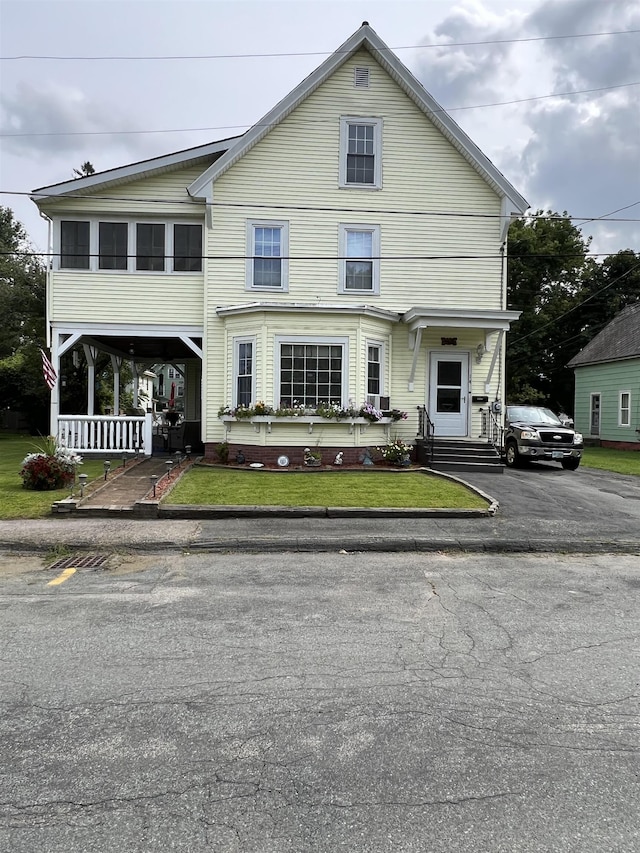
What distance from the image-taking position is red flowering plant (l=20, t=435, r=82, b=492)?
11.0 metres

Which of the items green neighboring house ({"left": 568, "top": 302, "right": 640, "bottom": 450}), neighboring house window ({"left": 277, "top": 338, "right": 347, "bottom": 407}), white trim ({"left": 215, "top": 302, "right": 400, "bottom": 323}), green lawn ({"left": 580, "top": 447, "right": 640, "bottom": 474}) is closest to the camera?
white trim ({"left": 215, "top": 302, "right": 400, "bottom": 323})

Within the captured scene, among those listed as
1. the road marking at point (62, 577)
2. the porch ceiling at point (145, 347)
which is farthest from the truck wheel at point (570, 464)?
the road marking at point (62, 577)

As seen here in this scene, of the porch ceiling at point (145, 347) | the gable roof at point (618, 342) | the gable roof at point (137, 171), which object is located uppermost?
the gable roof at point (137, 171)

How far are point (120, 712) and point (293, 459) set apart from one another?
11.5 metres

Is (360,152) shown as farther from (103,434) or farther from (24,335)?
(24,335)

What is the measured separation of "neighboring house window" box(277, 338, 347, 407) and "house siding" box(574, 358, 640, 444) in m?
18.4

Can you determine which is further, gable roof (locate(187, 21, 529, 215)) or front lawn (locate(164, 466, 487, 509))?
gable roof (locate(187, 21, 529, 215))

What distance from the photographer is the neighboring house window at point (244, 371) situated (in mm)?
15297

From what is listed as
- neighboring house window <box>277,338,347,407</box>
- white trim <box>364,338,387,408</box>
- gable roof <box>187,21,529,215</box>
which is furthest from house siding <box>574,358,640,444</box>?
neighboring house window <box>277,338,347,407</box>

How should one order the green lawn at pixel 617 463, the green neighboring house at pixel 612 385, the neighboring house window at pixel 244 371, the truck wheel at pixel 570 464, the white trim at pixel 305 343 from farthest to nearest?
the green neighboring house at pixel 612 385, the green lawn at pixel 617 463, the truck wheel at pixel 570 464, the neighboring house window at pixel 244 371, the white trim at pixel 305 343

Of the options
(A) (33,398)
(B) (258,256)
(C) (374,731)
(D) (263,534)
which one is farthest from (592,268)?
(C) (374,731)

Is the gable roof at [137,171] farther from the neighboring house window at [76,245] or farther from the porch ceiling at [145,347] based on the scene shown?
the porch ceiling at [145,347]

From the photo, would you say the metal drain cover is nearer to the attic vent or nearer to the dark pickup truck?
the dark pickup truck

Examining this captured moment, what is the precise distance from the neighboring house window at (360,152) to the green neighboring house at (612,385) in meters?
17.4
